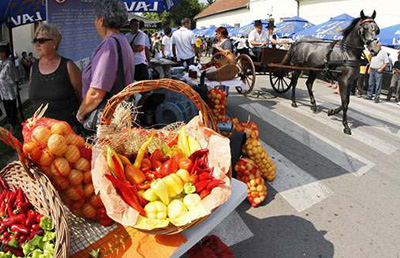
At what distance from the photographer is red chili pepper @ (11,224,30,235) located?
1.58 metres

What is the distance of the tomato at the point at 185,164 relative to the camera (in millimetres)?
1817

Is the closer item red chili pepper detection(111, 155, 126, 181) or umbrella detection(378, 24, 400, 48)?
red chili pepper detection(111, 155, 126, 181)

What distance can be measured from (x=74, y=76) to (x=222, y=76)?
4.00 meters

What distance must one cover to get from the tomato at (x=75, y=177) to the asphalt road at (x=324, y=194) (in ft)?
6.13

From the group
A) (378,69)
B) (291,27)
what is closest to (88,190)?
(378,69)

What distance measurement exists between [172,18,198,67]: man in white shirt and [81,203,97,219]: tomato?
24.9ft

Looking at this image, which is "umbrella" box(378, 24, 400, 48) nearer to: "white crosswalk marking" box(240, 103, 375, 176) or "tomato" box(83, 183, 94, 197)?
"white crosswalk marking" box(240, 103, 375, 176)

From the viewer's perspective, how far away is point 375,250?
307cm

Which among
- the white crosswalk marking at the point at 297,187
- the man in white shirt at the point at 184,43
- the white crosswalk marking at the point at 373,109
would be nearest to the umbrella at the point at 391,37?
the white crosswalk marking at the point at 373,109

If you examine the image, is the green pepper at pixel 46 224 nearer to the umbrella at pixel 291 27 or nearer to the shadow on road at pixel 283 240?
the shadow on road at pixel 283 240

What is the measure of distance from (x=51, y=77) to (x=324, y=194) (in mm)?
3579

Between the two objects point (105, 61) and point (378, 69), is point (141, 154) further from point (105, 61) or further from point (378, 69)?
point (378, 69)

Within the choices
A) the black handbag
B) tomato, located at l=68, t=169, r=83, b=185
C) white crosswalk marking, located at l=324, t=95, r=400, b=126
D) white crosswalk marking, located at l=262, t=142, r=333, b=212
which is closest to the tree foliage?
white crosswalk marking, located at l=324, t=95, r=400, b=126

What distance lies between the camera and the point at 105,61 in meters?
2.65
